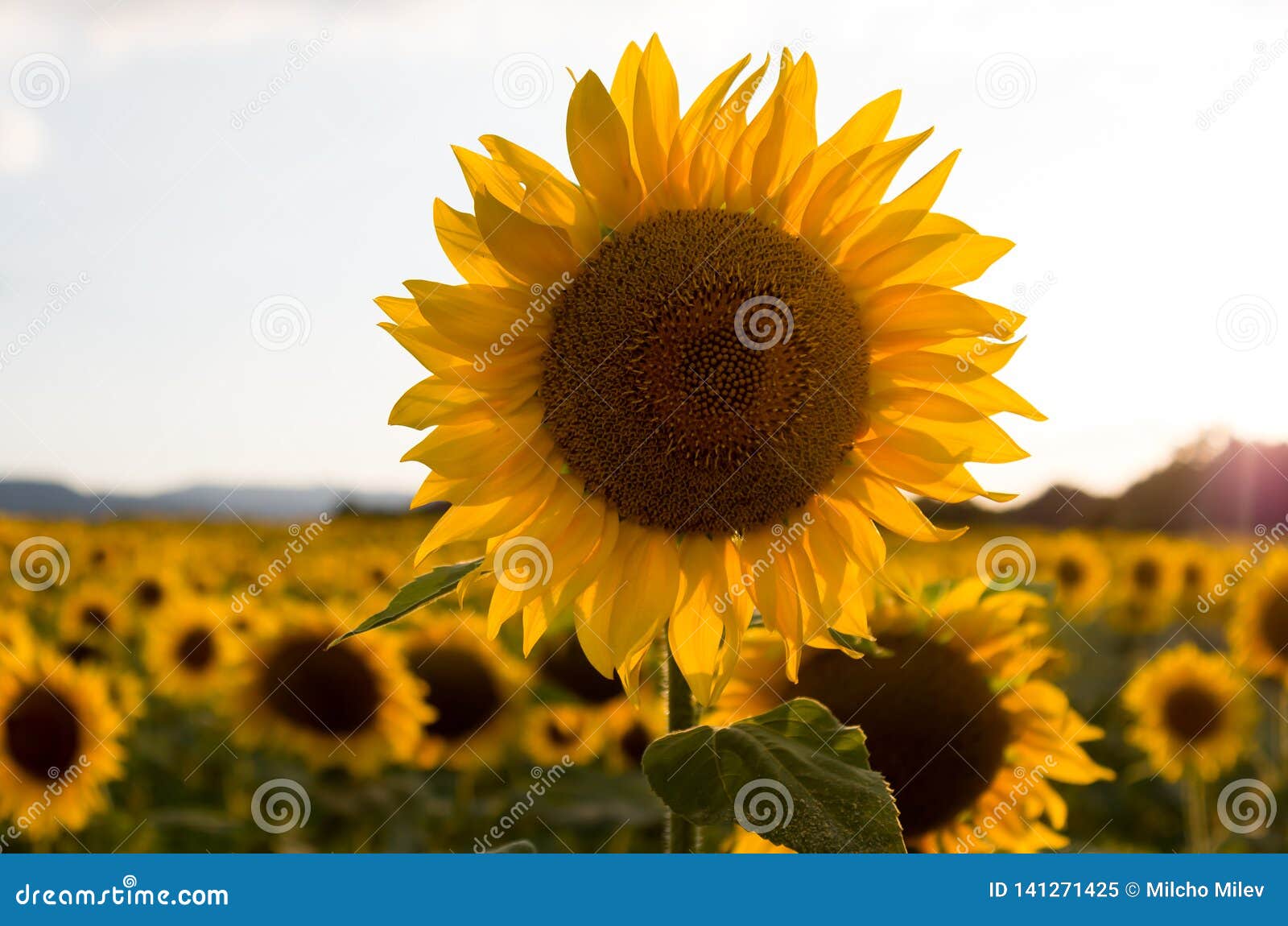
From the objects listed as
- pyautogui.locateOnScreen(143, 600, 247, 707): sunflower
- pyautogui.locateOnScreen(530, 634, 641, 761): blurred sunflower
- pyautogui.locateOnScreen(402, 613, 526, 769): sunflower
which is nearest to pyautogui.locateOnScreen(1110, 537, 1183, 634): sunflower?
pyautogui.locateOnScreen(530, 634, 641, 761): blurred sunflower

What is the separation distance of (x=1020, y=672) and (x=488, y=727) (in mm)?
3579

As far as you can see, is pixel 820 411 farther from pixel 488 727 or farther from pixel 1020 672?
pixel 488 727

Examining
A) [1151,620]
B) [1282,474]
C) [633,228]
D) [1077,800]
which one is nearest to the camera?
[633,228]

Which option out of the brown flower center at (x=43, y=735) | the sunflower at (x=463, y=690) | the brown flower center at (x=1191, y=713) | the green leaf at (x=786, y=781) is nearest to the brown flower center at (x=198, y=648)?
the brown flower center at (x=43, y=735)

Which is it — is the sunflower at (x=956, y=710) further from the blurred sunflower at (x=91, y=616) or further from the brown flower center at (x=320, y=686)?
the blurred sunflower at (x=91, y=616)

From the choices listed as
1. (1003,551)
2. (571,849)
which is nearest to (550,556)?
(1003,551)

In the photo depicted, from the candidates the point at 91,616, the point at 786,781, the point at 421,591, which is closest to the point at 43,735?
the point at 91,616

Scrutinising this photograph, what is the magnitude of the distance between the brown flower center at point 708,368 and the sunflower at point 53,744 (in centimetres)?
464

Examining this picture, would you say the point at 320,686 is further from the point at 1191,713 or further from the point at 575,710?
the point at 1191,713

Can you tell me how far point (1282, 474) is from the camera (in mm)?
5168

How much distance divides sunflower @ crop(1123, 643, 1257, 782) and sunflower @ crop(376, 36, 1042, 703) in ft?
17.5

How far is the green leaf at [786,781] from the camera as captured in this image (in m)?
1.73

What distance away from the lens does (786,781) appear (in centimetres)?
182

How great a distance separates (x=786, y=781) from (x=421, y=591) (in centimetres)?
81
